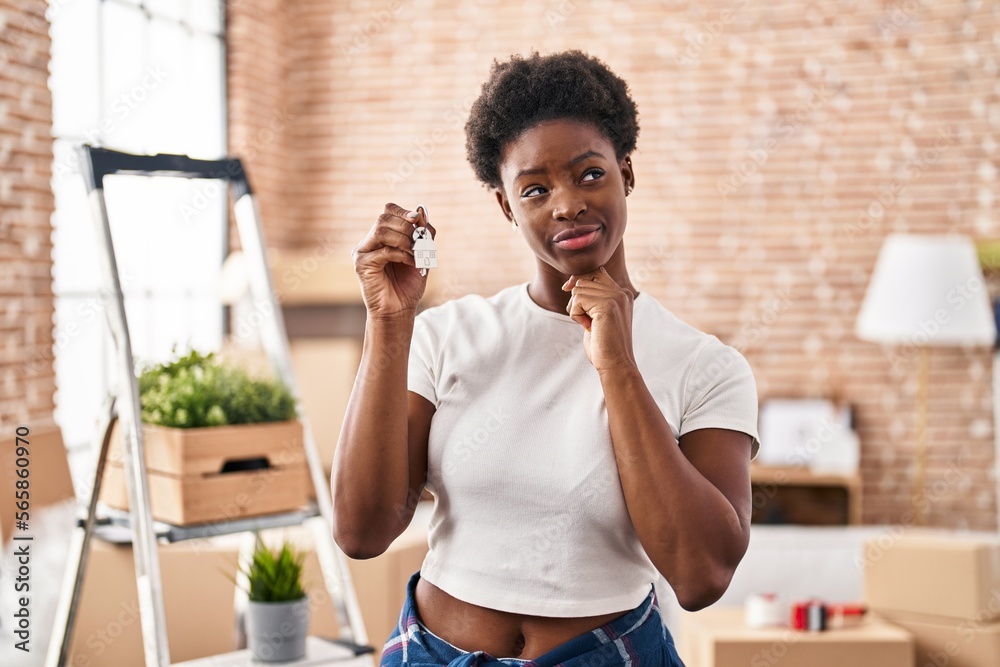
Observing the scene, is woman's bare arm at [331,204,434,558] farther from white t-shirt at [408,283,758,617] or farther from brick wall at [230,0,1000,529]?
brick wall at [230,0,1000,529]

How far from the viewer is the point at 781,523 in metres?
4.79

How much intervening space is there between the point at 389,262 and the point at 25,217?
2450mm

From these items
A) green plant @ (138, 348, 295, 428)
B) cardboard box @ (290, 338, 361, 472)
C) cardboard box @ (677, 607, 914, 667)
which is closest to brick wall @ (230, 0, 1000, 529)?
cardboard box @ (290, 338, 361, 472)

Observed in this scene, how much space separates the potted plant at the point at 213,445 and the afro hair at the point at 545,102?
2.90 ft

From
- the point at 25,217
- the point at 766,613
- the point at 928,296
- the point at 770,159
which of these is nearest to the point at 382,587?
the point at 766,613

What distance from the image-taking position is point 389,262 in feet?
4.31

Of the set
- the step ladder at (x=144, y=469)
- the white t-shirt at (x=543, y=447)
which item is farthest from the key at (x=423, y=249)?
the step ladder at (x=144, y=469)

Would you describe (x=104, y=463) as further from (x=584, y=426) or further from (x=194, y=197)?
(x=194, y=197)

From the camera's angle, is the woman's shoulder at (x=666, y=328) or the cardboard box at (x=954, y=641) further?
the cardboard box at (x=954, y=641)

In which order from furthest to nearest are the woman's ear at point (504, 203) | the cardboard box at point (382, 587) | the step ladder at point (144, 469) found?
the cardboard box at point (382, 587) → the step ladder at point (144, 469) → the woman's ear at point (504, 203)

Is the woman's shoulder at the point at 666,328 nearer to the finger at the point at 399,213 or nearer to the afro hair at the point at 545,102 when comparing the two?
the afro hair at the point at 545,102

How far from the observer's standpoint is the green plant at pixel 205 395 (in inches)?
77.4

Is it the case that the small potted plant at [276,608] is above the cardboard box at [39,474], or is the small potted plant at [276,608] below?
below

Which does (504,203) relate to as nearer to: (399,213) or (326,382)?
(399,213)
